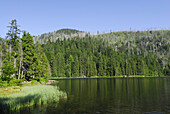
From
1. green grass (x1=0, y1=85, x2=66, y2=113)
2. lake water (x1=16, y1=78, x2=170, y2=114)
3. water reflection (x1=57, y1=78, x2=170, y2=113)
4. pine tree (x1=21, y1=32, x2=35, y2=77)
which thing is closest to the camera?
lake water (x1=16, y1=78, x2=170, y2=114)

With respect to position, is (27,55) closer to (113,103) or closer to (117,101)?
(117,101)

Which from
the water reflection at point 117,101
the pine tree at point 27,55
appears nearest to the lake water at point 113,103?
the water reflection at point 117,101

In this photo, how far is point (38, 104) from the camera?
25766mm

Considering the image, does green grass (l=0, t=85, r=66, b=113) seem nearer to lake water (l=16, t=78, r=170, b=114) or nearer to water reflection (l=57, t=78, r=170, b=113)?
lake water (l=16, t=78, r=170, b=114)

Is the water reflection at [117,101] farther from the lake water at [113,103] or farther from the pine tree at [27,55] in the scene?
the pine tree at [27,55]

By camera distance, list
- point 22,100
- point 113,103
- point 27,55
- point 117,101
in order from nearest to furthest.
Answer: point 22,100 < point 113,103 < point 117,101 < point 27,55

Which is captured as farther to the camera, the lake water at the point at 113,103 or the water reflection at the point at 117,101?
the water reflection at the point at 117,101

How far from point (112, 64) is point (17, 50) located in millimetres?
128458

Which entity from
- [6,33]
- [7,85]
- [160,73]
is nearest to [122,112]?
[7,85]

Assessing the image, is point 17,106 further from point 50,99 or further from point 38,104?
point 50,99

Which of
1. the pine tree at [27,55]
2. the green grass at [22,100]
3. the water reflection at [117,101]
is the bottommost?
the water reflection at [117,101]

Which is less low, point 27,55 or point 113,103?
point 27,55

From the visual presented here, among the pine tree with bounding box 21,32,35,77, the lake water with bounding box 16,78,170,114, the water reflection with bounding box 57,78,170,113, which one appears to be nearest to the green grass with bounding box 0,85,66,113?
the lake water with bounding box 16,78,170,114

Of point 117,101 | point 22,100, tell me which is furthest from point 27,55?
point 117,101
